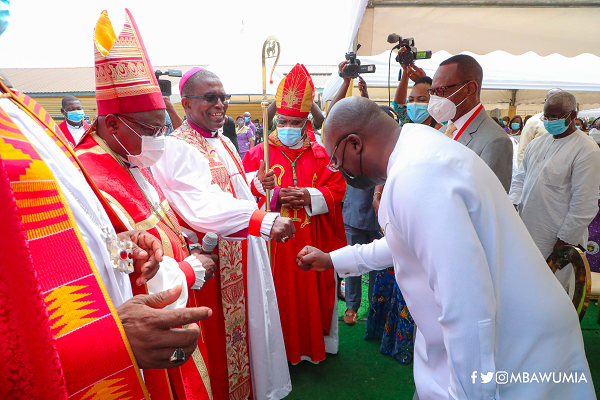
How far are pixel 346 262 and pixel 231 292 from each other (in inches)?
43.0

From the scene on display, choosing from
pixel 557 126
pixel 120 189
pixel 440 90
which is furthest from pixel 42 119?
pixel 557 126

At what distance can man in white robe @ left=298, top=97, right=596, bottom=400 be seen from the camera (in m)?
1.08

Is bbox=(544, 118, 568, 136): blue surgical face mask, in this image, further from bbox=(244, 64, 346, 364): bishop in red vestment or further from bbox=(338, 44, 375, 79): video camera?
bbox=(244, 64, 346, 364): bishop in red vestment

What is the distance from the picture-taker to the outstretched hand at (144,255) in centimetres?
122

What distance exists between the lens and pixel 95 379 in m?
0.77

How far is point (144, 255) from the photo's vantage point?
1.19 m

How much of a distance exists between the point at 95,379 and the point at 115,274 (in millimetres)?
398

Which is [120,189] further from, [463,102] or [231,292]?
[463,102]

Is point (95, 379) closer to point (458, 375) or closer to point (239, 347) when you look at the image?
point (458, 375)

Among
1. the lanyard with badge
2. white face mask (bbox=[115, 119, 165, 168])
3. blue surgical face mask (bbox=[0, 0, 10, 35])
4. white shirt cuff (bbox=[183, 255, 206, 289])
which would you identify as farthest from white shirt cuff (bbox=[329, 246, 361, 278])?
blue surgical face mask (bbox=[0, 0, 10, 35])

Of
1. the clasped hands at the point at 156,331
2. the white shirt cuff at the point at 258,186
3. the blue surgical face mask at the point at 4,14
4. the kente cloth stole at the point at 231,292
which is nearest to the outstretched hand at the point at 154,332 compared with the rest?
the clasped hands at the point at 156,331

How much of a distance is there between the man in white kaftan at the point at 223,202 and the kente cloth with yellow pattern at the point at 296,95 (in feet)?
2.78

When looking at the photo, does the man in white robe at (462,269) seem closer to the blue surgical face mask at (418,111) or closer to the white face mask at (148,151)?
the white face mask at (148,151)

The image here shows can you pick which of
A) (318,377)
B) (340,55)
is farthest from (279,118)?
(318,377)
